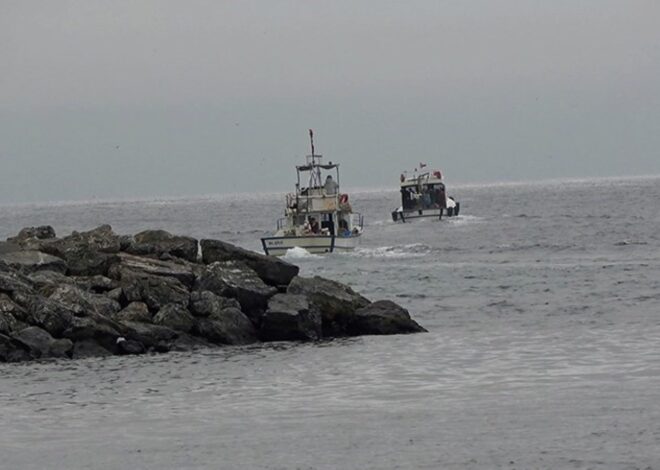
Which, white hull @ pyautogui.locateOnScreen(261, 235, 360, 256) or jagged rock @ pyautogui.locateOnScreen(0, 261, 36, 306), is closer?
jagged rock @ pyautogui.locateOnScreen(0, 261, 36, 306)

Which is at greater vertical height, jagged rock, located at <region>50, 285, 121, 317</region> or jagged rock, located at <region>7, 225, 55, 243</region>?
jagged rock, located at <region>7, 225, 55, 243</region>

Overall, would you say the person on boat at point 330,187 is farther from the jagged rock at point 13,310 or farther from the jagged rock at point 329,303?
the jagged rock at point 13,310

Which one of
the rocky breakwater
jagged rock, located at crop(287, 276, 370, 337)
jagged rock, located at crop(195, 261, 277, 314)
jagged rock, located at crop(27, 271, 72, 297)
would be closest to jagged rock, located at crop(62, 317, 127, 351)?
the rocky breakwater

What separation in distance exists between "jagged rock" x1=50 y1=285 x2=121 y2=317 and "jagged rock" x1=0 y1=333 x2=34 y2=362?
131 cm

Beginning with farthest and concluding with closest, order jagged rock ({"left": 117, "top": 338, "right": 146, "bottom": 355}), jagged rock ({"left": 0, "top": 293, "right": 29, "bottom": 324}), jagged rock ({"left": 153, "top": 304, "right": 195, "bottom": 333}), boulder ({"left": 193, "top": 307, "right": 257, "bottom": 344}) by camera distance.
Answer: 1. boulder ({"left": 193, "top": 307, "right": 257, "bottom": 344})
2. jagged rock ({"left": 153, "top": 304, "right": 195, "bottom": 333})
3. jagged rock ({"left": 117, "top": 338, "right": 146, "bottom": 355})
4. jagged rock ({"left": 0, "top": 293, "right": 29, "bottom": 324})

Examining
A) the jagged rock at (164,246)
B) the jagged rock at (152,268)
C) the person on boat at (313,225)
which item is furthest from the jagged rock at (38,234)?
the person on boat at (313,225)

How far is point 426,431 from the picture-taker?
17.5 m

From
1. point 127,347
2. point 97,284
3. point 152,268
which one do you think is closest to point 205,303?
point 127,347

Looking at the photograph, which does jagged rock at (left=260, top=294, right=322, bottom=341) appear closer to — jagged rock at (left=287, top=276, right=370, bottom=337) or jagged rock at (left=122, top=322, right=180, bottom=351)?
jagged rock at (left=287, top=276, right=370, bottom=337)

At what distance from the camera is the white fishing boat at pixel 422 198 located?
108m

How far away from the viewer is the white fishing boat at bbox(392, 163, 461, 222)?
108 meters

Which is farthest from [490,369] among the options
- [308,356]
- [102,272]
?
[102,272]

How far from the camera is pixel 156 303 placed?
27.6 m

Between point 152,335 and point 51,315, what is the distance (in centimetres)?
212
